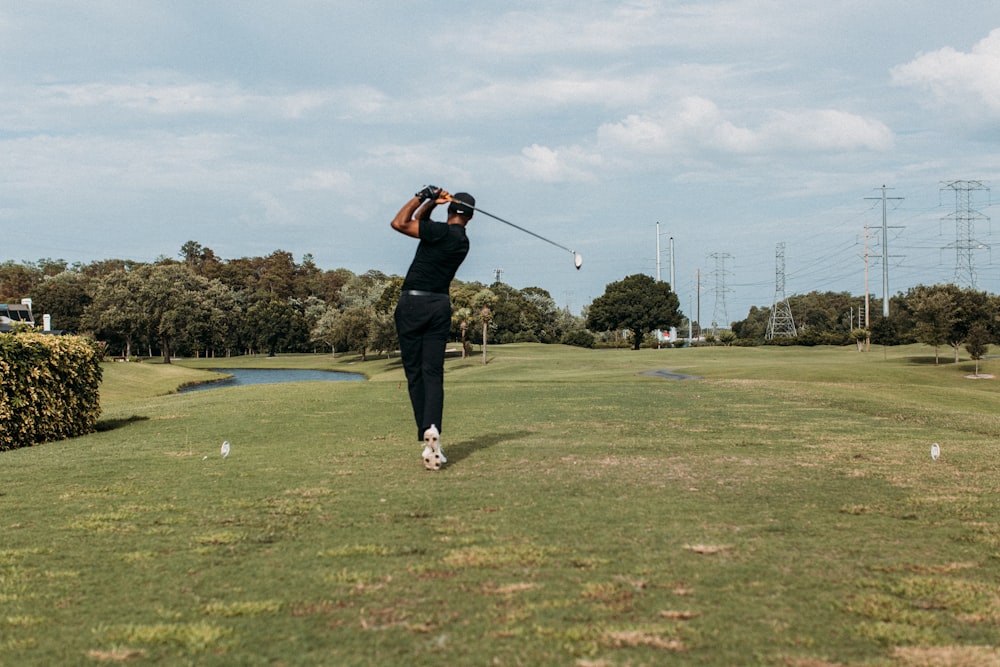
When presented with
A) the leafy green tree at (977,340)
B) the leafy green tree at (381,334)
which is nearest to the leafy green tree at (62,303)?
the leafy green tree at (381,334)

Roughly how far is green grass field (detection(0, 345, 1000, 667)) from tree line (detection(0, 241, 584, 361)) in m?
64.1

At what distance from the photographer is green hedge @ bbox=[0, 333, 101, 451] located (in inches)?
562

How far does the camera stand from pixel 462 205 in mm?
9969

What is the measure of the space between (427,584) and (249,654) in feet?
4.27

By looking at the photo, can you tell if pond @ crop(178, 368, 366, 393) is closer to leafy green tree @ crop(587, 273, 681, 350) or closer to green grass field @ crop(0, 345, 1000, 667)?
leafy green tree @ crop(587, 273, 681, 350)

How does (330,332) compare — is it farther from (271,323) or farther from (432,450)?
(432,450)

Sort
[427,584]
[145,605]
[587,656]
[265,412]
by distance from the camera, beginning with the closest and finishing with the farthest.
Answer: [587,656] < [145,605] < [427,584] < [265,412]

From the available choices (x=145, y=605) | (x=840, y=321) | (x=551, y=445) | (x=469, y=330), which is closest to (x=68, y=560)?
(x=145, y=605)

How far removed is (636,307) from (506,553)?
10198cm

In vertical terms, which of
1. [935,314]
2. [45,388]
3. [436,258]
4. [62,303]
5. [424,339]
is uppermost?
[62,303]

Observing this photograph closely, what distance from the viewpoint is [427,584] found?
5.02m

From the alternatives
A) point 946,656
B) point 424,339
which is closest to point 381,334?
point 424,339

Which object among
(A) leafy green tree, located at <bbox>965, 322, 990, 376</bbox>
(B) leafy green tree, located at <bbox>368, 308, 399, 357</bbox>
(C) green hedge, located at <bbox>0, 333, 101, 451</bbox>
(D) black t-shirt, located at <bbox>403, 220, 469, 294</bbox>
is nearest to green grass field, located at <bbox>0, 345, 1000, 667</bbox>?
(D) black t-shirt, located at <bbox>403, 220, 469, 294</bbox>

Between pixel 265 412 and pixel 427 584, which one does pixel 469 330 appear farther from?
pixel 427 584
